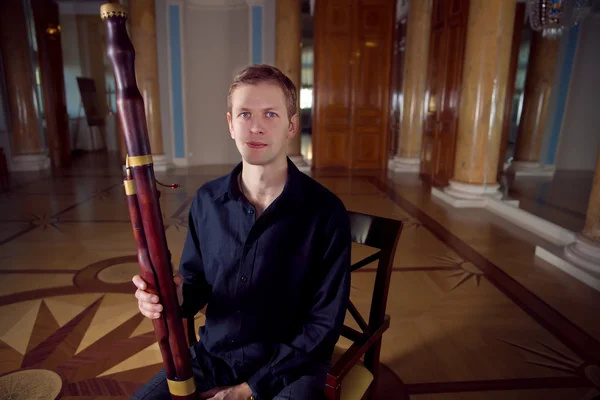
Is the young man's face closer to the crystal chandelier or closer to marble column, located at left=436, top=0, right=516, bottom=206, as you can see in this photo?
the crystal chandelier

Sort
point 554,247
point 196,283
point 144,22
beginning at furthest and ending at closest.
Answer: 1. point 144,22
2. point 554,247
3. point 196,283

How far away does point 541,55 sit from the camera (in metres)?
7.18

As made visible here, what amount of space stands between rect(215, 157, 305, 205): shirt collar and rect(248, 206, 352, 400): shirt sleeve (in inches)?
4.7

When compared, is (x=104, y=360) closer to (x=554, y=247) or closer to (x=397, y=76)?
(x=554, y=247)

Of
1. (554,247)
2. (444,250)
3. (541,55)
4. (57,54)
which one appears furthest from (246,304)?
(57,54)

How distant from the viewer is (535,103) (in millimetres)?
7375

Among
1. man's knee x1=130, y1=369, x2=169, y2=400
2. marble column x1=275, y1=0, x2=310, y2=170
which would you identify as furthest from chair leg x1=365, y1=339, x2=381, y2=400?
marble column x1=275, y1=0, x2=310, y2=170

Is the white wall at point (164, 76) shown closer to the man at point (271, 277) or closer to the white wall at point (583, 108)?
the man at point (271, 277)

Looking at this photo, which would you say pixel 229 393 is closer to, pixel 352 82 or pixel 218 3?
pixel 352 82

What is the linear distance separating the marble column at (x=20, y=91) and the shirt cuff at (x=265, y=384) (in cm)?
796

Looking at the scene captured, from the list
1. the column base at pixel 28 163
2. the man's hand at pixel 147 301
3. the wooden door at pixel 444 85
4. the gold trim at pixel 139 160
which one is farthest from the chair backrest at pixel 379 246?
the column base at pixel 28 163

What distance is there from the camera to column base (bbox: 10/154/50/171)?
7340 mm

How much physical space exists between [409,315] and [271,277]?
1.64 meters

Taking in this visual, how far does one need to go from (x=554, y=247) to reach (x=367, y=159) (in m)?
4.75
